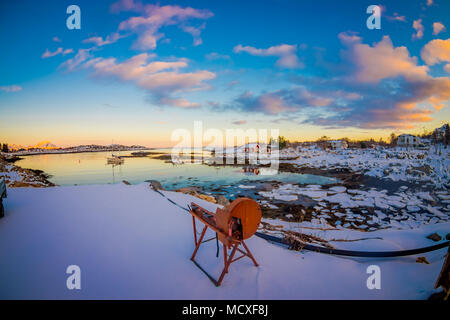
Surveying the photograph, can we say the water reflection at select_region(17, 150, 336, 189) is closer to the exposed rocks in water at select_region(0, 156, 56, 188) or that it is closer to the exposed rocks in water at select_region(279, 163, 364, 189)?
the exposed rocks in water at select_region(279, 163, 364, 189)

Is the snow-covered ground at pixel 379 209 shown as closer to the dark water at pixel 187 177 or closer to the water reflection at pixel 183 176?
the dark water at pixel 187 177

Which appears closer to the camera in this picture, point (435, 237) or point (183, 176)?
point (435, 237)

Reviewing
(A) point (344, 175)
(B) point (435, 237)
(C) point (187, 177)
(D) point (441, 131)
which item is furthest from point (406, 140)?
(B) point (435, 237)

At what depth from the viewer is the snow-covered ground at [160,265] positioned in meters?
2.57

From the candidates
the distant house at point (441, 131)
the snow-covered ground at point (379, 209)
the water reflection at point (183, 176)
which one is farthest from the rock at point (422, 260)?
the distant house at point (441, 131)

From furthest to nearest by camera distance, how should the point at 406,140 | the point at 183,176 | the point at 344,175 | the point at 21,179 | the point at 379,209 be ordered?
the point at 406,140, the point at 183,176, the point at 344,175, the point at 21,179, the point at 379,209

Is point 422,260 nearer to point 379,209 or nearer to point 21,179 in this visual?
point 379,209

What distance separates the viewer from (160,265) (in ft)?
10.2

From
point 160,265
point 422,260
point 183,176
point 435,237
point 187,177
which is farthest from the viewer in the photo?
point 183,176

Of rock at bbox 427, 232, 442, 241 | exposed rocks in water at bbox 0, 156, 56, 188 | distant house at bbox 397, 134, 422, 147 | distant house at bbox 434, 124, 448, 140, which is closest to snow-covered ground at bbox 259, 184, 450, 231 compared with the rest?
rock at bbox 427, 232, 442, 241
